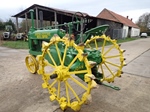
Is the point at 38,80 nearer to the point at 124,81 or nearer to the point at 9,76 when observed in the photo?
the point at 9,76

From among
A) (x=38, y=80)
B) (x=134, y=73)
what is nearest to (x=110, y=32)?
(x=134, y=73)

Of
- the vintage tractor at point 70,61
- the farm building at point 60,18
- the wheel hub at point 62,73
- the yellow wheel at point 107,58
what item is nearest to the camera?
the vintage tractor at point 70,61

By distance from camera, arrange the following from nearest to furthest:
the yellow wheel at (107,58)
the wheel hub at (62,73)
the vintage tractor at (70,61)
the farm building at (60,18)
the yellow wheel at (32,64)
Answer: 1. the vintage tractor at (70,61)
2. the wheel hub at (62,73)
3. the yellow wheel at (107,58)
4. the yellow wheel at (32,64)
5. the farm building at (60,18)

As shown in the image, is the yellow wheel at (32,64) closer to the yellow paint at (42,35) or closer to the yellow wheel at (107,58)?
the yellow paint at (42,35)

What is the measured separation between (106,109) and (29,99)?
4.23 feet

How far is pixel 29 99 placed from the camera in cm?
248

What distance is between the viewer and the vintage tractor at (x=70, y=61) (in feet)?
6.24

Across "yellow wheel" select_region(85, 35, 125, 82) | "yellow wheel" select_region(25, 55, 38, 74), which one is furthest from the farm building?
"yellow wheel" select_region(85, 35, 125, 82)

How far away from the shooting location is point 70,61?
7.72ft

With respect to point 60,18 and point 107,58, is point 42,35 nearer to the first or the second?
point 107,58

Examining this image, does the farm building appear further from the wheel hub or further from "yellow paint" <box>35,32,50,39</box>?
the wheel hub

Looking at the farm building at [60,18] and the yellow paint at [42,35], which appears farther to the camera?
the farm building at [60,18]

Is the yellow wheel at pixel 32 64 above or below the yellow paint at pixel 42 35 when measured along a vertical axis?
below

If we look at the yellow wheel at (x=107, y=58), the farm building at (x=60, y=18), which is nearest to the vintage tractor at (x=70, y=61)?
the yellow wheel at (x=107, y=58)
